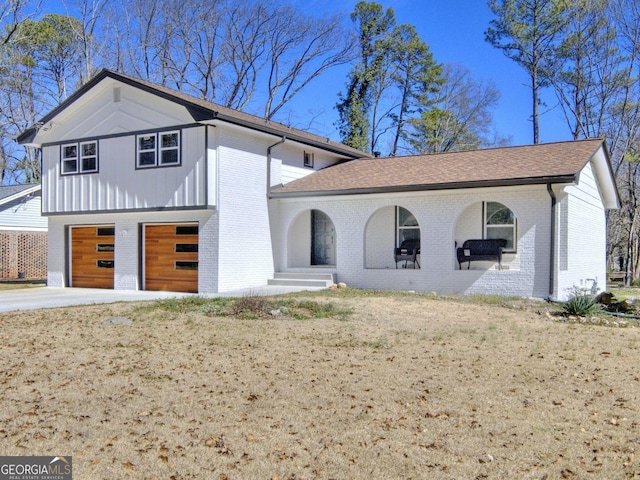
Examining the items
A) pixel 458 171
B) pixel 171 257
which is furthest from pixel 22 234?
pixel 458 171

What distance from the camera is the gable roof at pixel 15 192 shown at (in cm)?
2662

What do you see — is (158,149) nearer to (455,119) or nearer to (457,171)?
(457,171)

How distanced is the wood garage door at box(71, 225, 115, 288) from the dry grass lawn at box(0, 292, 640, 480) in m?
8.57

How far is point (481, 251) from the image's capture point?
15977 millimetres

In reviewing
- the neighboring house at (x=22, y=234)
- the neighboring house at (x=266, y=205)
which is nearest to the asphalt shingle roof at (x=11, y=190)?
the neighboring house at (x=22, y=234)

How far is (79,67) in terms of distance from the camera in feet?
111

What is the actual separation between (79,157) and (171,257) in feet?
14.5

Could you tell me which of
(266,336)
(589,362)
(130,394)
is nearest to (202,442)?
(130,394)

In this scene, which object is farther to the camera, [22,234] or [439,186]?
[22,234]

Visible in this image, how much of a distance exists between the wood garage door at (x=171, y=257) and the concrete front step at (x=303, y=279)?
2449 mm

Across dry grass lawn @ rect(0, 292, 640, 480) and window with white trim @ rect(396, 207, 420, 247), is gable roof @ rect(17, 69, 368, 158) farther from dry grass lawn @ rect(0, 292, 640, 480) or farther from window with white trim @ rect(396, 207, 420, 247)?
dry grass lawn @ rect(0, 292, 640, 480)

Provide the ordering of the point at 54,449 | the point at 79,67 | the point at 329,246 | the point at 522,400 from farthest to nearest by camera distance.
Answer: the point at 79,67 → the point at 329,246 → the point at 522,400 → the point at 54,449

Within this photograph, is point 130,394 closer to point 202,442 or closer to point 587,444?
point 202,442

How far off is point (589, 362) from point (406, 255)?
32.6 ft
